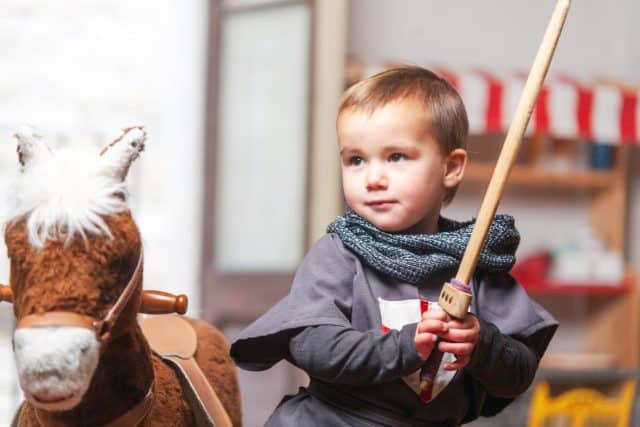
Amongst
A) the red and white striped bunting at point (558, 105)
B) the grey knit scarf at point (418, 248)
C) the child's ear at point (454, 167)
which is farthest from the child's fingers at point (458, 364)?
the red and white striped bunting at point (558, 105)

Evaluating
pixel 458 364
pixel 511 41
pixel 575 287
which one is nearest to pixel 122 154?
pixel 458 364

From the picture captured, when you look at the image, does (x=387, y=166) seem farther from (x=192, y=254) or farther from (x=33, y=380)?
(x=192, y=254)

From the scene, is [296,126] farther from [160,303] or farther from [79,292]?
A: [79,292]

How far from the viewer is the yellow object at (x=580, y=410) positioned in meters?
3.40

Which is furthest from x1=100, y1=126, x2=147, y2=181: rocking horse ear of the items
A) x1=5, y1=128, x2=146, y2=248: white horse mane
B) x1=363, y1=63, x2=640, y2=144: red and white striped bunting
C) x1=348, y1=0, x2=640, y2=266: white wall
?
x1=348, y1=0, x2=640, y2=266: white wall

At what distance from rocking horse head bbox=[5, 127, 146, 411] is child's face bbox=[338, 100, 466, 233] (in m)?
0.25

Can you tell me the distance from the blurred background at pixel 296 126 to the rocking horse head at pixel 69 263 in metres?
2.30

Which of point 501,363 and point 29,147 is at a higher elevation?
point 29,147

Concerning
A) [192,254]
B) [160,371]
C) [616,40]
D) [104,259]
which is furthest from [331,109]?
[104,259]

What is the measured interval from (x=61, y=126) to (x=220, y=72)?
83 cm

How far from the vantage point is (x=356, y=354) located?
107 centimetres

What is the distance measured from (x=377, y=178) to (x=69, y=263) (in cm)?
36

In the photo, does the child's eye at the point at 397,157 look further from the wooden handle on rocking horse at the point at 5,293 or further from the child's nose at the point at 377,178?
the wooden handle on rocking horse at the point at 5,293

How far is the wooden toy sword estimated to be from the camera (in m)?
0.98
